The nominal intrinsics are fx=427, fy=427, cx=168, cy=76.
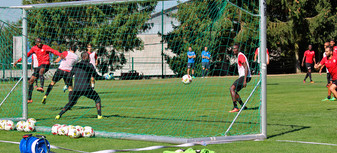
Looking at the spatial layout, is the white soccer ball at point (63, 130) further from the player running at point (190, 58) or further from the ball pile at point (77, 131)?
the player running at point (190, 58)

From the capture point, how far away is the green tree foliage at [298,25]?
39.1 meters

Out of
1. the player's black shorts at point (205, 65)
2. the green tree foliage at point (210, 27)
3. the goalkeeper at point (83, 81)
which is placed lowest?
the goalkeeper at point (83, 81)

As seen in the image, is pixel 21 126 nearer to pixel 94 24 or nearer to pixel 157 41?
pixel 94 24

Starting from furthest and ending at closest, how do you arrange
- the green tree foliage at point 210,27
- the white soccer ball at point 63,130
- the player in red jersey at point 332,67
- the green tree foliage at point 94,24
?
1. the player in red jersey at point 332,67
2. the green tree foliage at point 94,24
3. the green tree foliage at point 210,27
4. the white soccer ball at point 63,130

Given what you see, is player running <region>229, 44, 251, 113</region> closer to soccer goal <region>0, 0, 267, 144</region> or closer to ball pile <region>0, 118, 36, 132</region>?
soccer goal <region>0, 0, 267, 144</region>

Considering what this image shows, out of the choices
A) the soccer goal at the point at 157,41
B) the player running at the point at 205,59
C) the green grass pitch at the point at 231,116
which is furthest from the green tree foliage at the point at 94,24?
the green grass pitch at the point at 231,116

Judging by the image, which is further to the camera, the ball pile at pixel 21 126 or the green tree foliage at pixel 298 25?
the green tree foliage at pixel 298 25

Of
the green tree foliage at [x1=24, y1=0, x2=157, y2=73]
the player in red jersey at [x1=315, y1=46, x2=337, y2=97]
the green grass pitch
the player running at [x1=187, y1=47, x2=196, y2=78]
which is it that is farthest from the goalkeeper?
the player in red jersey at [x1=315, y1=46, x2=337, y2=97]

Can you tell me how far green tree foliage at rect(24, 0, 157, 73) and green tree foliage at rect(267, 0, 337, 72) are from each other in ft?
91.0

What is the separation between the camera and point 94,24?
1291 centimetres

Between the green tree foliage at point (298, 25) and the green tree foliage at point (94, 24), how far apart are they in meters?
27.7

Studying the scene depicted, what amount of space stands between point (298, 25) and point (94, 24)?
99.2 ft

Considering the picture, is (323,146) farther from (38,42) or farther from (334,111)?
(38,42)

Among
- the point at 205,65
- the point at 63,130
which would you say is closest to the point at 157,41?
the point at 205,65
